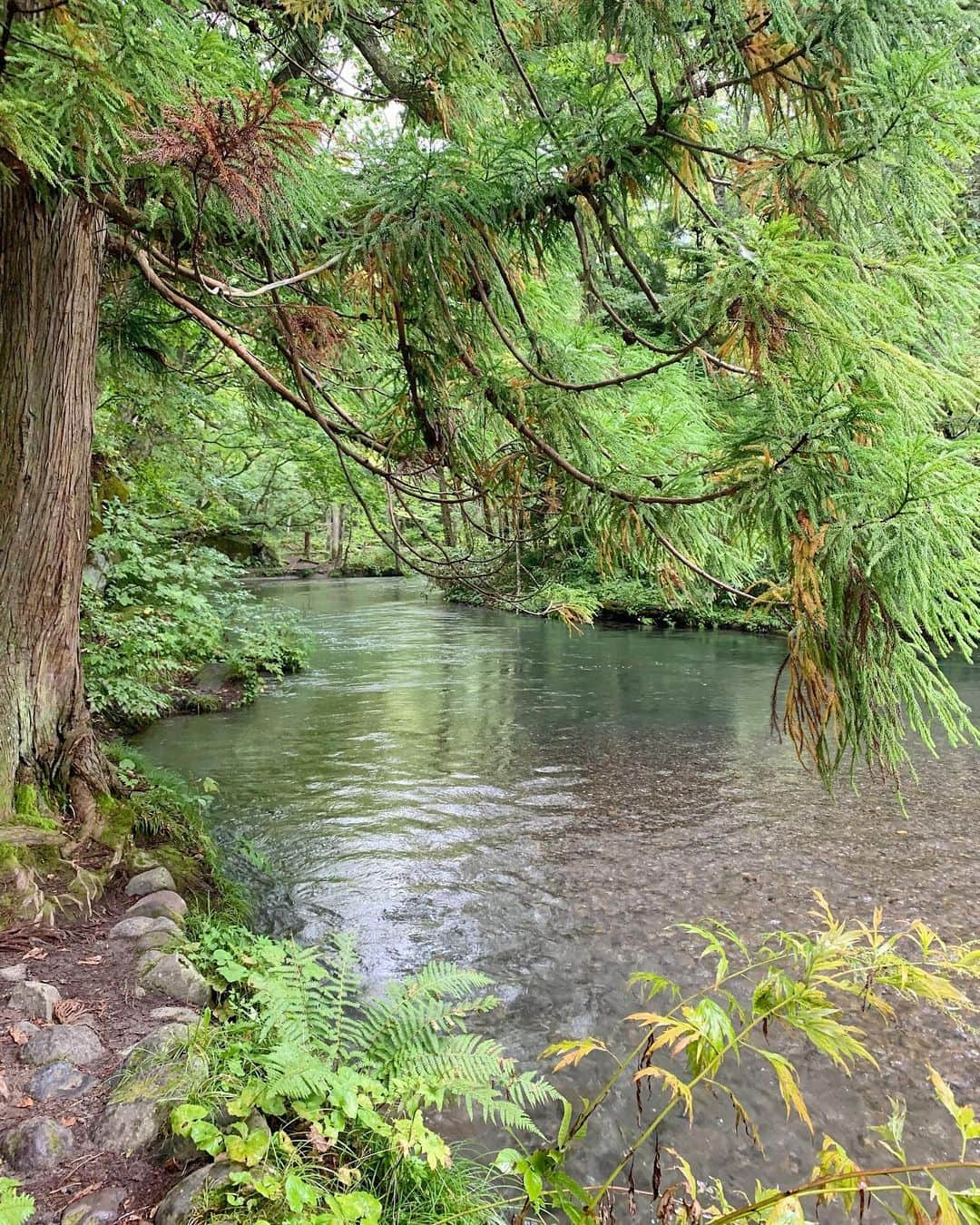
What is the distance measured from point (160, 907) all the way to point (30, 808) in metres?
0.81

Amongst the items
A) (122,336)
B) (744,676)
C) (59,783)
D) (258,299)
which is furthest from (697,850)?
(744,676)

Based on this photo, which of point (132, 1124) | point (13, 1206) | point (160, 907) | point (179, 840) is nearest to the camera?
point (13, 1206)

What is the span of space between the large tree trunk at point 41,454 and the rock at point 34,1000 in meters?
1.09

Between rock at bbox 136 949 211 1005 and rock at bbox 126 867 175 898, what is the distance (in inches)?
27.5

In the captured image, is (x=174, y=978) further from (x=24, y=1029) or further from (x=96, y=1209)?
(x=96, y=1209)

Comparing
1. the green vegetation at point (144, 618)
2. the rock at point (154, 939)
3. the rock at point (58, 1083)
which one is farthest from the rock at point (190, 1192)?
the green vegetation at point (144, 618)

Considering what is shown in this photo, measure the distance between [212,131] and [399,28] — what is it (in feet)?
6.10

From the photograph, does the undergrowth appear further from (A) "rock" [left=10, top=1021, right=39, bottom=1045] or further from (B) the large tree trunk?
(A) "rock" [left=10, top=1021, right=39, bottom=1045]

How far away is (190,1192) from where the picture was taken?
6.54ft

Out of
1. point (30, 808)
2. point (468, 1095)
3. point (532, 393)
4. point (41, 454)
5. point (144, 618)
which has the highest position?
point (532, 393)

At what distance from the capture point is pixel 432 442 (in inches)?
139

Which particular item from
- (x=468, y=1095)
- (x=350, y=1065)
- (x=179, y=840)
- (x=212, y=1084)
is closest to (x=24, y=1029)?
(x=212, y=1084)

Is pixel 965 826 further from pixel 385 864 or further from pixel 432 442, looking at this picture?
pixel 432 442

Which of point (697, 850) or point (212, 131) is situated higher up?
point (212, 131)
